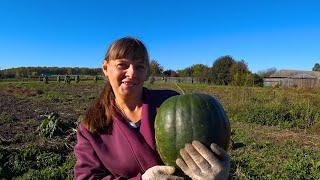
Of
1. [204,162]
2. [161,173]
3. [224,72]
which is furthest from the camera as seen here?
[224,72]

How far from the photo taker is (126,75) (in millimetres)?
2652

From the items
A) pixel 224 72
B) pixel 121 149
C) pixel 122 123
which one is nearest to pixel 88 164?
pixel 121 149

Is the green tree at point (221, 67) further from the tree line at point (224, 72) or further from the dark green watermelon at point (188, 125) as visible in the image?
the dark green watermelon at point (188, 125)

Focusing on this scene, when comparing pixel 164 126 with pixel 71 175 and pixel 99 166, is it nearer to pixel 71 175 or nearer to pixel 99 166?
pixel 99 166

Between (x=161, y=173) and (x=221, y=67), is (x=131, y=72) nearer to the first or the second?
(x=161, y=173)

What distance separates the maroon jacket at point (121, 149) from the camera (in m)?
2.64

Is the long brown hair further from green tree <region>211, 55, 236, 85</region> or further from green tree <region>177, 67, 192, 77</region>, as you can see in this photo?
green tree <region>177, 67, 192, 77</region>

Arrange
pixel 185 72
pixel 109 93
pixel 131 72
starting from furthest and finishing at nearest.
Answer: pixel 185 72 → pixel 109 93 → pixel 131 72

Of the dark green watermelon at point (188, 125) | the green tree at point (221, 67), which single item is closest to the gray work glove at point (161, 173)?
the dark green watermelon at point (188, 125)

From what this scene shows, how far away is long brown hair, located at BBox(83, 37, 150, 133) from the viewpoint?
268 cm

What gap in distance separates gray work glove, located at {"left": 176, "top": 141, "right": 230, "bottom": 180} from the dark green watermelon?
0.11 metres

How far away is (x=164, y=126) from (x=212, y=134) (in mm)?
292

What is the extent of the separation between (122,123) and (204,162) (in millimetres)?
824

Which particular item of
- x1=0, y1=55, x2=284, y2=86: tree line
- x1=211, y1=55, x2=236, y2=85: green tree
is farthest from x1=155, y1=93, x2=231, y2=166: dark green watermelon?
x1=211, y1=55, x2=236, y2=85: green tree
